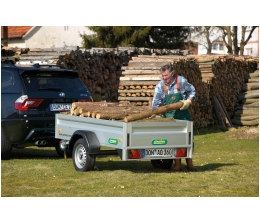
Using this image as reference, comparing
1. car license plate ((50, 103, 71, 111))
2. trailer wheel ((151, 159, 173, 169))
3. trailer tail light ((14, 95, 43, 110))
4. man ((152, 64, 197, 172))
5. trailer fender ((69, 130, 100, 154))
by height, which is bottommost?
trailer wheel ((151, 159, 173, 169))

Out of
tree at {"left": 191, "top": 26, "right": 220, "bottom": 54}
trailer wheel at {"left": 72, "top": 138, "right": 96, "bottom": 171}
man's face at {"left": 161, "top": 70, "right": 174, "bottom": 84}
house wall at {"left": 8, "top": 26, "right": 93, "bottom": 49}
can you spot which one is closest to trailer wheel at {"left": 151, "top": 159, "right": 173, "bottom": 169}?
trailer wheel at {"left": 72, "top": 138, "right": 96, "bottom": 171}

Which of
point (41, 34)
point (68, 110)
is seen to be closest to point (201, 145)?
point (68, 110)

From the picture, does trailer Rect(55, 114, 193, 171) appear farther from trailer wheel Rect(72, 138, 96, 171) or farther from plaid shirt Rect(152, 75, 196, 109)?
plaid shirt Rect(152, 75, 196, 109)

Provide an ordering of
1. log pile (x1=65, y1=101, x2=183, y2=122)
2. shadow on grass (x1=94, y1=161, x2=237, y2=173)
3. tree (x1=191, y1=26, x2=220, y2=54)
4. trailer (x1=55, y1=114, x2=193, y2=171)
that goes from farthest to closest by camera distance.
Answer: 1. tree (x1=191, y1=26, x2=220, y2=54)
2. shadow on grass (x1=94, y1=161, x2=237, y2=173)
3. log pile (x1=65, y1=101, x2=183, y2=122)
4. trailer (x1=55, y1=114, x2=193, y2=171)

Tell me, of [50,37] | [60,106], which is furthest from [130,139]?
[50,37]

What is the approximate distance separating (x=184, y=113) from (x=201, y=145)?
224 inches

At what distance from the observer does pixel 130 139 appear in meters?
10.2

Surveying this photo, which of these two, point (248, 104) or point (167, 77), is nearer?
point (167, 77)

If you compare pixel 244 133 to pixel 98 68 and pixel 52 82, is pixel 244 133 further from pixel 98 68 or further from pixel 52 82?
pixel 52 82

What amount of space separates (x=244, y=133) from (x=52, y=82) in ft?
27.3

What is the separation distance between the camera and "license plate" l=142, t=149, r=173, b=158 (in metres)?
10.5

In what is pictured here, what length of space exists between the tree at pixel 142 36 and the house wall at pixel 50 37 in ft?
22.7

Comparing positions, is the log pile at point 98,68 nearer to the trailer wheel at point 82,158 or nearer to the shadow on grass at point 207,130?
the shadow on grass at point 207,130
